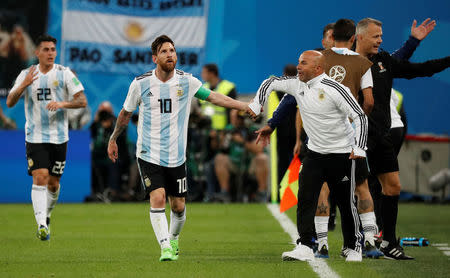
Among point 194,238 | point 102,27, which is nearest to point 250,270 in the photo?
point 194,238

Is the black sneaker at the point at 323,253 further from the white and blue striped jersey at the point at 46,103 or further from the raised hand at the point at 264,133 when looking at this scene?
the white and blue striped jersey at the point at 46,103

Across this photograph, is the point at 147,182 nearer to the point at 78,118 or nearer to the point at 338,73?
the point at 338,73

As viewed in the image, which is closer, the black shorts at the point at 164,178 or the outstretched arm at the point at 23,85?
the black shorts at the point at 164,178

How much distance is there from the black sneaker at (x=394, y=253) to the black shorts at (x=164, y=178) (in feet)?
6.19

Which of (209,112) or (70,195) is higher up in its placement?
(209,112)

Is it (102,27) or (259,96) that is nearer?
(259,96)

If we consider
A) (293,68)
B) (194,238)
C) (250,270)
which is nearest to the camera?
(250,270)

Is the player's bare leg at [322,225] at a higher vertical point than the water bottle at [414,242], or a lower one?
higher

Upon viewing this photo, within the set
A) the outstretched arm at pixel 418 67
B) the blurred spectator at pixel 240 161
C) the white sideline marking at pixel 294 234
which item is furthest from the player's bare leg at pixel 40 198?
the blurred spectator at pixel 240 161

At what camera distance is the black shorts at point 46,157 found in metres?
10.6

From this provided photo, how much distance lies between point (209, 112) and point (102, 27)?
3202 millimetres

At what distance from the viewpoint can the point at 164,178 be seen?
849 cm

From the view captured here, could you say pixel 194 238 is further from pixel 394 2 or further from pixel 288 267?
pixel 394 2

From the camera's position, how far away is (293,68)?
13117 millimetres
